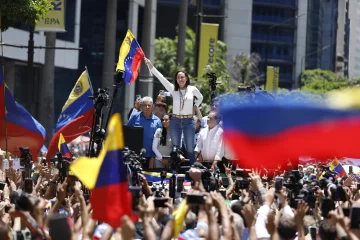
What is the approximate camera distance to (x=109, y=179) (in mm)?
9016

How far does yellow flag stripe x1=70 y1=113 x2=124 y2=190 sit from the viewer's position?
8.90m

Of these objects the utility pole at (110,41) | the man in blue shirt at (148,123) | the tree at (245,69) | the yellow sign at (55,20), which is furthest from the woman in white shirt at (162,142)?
the tree at (245,69)

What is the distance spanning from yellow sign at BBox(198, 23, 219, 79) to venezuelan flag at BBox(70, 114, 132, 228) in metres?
31.0

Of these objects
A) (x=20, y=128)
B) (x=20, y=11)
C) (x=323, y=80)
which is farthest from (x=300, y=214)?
(x=323, y=80)

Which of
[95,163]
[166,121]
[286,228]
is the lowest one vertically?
[286,228]

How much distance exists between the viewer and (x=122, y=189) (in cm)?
895

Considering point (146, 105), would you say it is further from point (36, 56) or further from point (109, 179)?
point (36, 56)

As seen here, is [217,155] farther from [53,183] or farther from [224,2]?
[224,2]

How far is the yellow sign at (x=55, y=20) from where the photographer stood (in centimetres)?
3053

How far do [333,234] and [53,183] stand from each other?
4003mm

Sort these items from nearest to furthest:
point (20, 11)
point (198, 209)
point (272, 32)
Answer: point (198, 209)
point (20, 11)
point (272, 32)

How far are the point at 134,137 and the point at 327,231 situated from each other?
663cm

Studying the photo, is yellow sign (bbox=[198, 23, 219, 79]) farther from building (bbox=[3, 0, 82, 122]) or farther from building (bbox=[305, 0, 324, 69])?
building (bbox=[305, 0, 324, 69])

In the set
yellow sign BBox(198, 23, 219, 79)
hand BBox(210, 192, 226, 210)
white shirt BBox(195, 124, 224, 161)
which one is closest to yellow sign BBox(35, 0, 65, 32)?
yellow sign BBox(198, 23, 219, 79)
